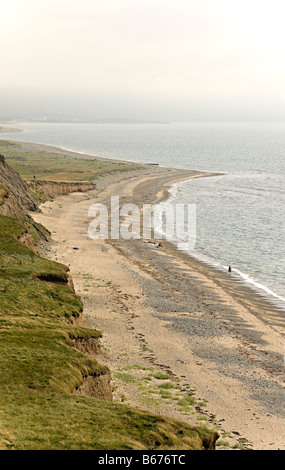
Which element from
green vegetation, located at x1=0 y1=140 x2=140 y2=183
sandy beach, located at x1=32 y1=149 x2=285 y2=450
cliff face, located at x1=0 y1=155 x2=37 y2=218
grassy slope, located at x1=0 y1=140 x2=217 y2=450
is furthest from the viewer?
green vegetation, located at x1=0 y1=140 x2=140 y2=183

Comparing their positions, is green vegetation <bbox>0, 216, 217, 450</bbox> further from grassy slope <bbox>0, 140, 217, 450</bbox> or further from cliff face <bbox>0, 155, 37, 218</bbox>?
cliff face <bbox>0, 155, 37, 218</bbox>

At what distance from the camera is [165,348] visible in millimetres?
38125

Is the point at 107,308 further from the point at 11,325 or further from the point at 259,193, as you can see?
the point at 259,193

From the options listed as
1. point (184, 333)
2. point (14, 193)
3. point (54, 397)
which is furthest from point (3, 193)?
point (54, 397)

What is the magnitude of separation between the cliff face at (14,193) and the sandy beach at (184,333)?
295 inches

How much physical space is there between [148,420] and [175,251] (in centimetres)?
5411

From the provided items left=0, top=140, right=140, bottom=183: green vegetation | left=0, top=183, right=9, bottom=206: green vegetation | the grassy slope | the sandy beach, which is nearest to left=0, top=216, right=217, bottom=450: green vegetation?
the grassy slope

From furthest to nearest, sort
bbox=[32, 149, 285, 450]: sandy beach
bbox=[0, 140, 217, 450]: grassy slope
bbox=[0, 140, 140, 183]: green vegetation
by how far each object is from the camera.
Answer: bbox=[0, 140, 140, 183]: green vegetation < bbox=[32, 149, 285, 450]: sandy beach < bbox=[0, 140, 217, 450]: grassy slope

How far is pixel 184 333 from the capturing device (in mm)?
41750

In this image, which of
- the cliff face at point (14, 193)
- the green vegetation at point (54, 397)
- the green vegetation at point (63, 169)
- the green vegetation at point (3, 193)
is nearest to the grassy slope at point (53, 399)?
the green vegetation at point (54, 397)

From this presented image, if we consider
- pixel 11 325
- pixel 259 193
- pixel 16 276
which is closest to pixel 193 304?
pixel 16 276

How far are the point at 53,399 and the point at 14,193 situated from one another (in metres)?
62.7

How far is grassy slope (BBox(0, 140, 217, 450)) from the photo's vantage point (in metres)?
18.3

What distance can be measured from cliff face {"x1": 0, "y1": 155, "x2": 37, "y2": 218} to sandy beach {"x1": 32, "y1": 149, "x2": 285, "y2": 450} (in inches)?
295
